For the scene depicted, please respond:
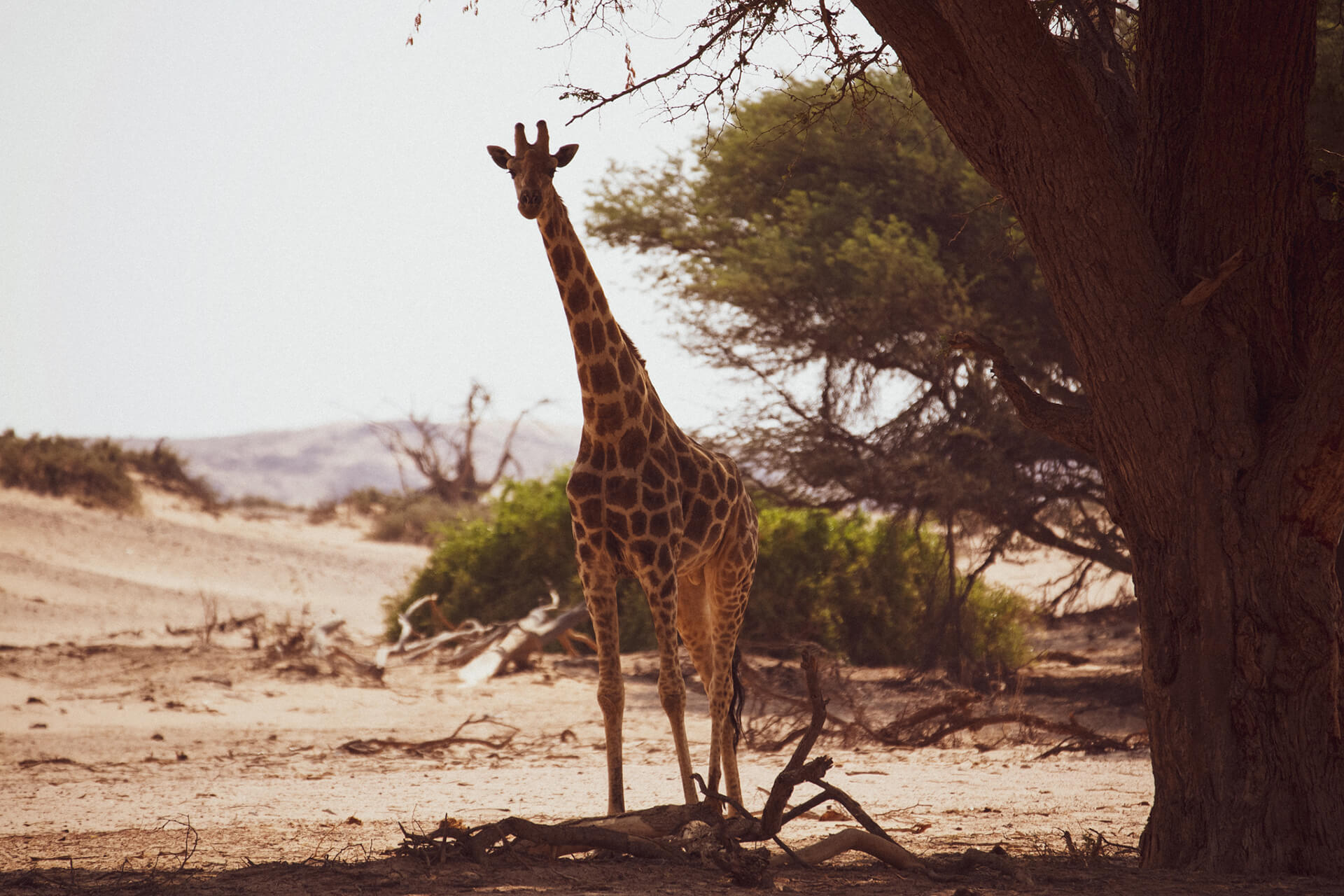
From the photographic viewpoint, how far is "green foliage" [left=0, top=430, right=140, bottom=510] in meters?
23.0

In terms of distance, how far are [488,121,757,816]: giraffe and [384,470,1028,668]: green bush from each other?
6519 mm

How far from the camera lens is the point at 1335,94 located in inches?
318

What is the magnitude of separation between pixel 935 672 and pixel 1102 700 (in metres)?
1.84

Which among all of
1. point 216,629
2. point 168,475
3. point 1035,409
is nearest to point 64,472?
point 168,475

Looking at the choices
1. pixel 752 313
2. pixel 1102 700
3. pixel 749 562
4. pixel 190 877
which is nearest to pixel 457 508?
pixel 752 313

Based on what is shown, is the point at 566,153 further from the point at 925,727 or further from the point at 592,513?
the point at 925,727

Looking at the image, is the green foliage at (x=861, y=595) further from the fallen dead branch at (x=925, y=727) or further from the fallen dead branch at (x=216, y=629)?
the fallen dead branch at (x=216, y=629)

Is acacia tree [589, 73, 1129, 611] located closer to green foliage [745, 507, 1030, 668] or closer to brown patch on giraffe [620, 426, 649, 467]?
green foliage [745, 507, 1030, 668]

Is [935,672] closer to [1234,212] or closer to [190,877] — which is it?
[1234,212]

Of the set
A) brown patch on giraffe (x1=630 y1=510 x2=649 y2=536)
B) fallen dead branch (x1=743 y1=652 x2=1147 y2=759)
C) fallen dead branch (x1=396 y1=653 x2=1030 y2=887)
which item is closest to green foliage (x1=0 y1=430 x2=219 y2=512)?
fallen dead branch (x1=743 y1=652 x2=1147 y2=759)

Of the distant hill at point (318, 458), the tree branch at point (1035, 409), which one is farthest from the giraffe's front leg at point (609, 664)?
the distant hill at point (318, 458)

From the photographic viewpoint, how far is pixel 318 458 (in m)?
116

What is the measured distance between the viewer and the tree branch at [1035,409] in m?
4.89

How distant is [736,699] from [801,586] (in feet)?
20.7
